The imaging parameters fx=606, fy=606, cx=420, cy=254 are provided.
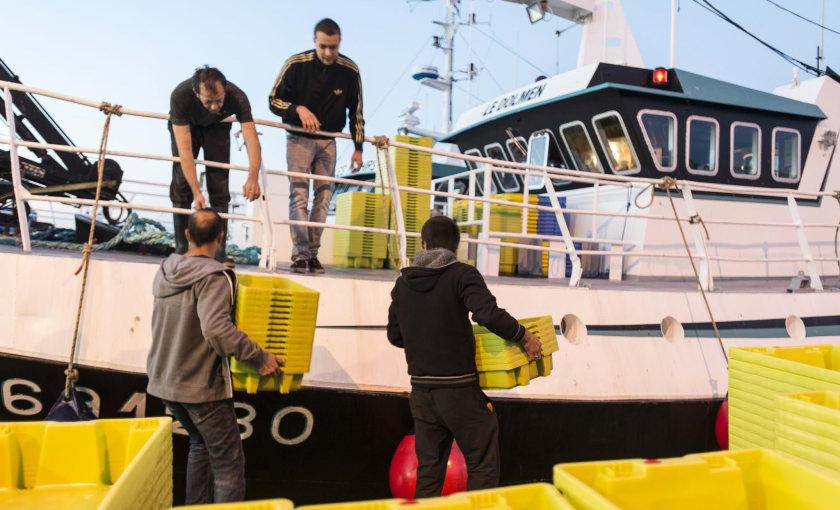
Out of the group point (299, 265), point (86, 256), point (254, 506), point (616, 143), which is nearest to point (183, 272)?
point (86, 256)

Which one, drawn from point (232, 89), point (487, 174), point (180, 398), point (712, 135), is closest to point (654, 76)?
point (712, 135)

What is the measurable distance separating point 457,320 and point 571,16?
779cm

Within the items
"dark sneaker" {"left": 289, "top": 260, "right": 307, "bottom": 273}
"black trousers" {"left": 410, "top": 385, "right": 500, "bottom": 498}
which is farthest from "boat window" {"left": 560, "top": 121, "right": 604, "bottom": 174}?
→ "black trousers" {"left": 410, "top": 385, "right": 500, "bottom": 498}

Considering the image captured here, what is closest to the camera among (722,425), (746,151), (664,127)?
(722,425)

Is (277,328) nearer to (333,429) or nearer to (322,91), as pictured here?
(333,429)

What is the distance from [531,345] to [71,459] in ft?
6.70

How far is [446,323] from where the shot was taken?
9.95 feet

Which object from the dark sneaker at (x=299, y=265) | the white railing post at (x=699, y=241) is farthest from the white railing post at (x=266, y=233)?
the white railing post at (x=699, y=241)

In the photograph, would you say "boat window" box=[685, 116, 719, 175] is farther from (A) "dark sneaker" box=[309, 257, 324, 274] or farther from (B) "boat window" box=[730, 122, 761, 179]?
(A) "dark sneaker" box=[309, 257, 324, 274]

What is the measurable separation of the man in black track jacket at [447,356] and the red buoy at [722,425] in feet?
9.17

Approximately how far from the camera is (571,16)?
30.7 feet

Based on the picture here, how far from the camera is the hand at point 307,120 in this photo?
445 centimetres

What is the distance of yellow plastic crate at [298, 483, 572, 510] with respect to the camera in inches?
58.0

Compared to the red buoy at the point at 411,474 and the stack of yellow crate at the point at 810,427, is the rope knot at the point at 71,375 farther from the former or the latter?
the stack of yellow crate at the point at 810,427
